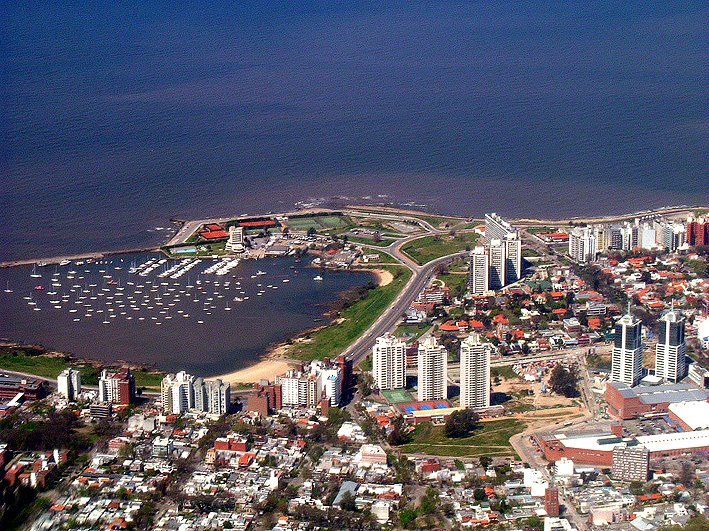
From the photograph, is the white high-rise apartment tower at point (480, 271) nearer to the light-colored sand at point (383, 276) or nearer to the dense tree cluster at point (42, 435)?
the light-colored sand at point (383, 276)

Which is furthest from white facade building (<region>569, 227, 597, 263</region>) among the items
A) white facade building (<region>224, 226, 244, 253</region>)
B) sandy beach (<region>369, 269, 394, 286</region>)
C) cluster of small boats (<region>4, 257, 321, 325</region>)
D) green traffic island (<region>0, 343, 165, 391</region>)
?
green traffic island (<region>0, 343, 165, 391</region>)

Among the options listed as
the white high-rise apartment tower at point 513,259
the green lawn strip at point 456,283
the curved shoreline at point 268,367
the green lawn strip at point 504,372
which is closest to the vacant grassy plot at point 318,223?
the green lawn strip at point 456,283

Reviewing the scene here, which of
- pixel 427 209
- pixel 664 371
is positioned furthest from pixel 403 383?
pixel 427 209

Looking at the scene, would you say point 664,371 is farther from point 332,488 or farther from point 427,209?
point 427,209

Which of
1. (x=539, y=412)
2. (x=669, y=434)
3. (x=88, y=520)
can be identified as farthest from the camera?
(x=539, y=412)

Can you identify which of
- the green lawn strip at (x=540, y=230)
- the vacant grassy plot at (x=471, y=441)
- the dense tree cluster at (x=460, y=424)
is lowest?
the vacant grassy plot at (x=471, y=441)

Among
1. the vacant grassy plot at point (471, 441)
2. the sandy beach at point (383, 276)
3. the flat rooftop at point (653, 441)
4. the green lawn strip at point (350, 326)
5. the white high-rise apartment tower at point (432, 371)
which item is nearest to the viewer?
the flat rooftop at point (653, 441)

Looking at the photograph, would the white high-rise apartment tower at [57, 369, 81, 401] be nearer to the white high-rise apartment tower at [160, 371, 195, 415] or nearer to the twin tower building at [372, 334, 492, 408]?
the white high-rise apartment tower at [160, 371, 195, 415]
